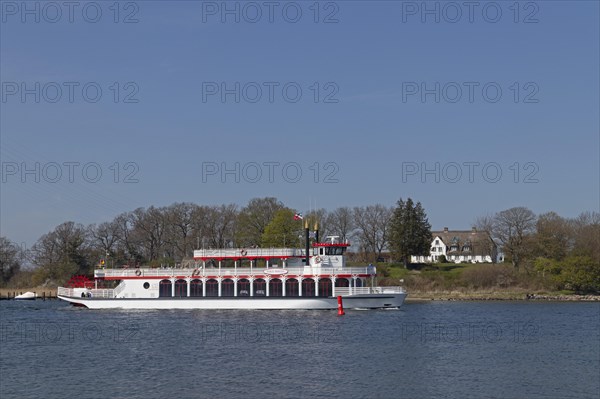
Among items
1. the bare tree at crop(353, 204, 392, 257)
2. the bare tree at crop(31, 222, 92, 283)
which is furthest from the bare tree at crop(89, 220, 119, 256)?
the bare tree at crop(353, 204, 392, 257)

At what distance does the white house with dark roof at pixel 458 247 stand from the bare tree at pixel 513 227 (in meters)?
13.8

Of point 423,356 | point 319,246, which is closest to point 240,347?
point 423,356

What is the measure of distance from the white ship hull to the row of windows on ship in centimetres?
145

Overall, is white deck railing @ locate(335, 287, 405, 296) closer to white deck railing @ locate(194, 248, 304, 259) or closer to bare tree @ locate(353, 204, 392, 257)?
white deck railing @ locate(194, 248, 304, 259)

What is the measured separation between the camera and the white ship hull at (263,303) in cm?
6531

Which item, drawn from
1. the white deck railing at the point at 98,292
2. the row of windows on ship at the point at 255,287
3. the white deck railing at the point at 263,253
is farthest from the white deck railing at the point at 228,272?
the white deck railing at the point at 98,292

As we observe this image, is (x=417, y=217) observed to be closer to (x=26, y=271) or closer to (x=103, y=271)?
(x=103, y=271)

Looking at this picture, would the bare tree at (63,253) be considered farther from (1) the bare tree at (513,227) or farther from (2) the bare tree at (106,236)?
(1) the bare tree at (513,227)

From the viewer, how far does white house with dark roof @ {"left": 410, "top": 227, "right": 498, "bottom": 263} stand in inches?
5386

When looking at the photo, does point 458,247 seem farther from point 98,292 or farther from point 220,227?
point 98,292

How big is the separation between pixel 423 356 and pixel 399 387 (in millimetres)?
8689

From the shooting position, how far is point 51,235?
116 metres

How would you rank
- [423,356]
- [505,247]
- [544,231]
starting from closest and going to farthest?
[423,356], [544,231], [505,247]

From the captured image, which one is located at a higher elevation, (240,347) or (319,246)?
(319,246)
